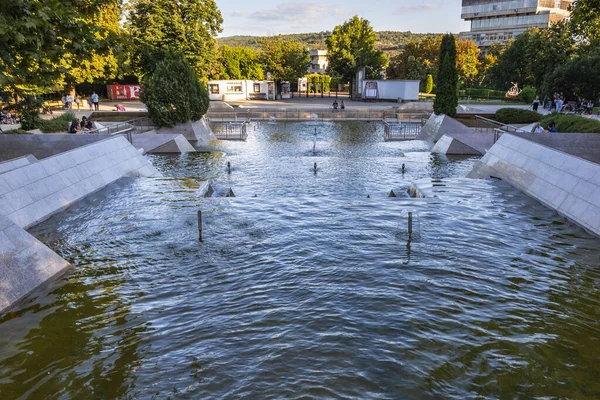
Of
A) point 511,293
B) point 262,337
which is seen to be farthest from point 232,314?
point 511,293

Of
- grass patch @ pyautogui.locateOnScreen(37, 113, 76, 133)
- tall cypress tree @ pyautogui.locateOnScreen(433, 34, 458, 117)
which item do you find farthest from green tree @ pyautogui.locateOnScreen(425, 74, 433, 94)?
grass patch @ pyautogui.locateOnScreen(37, 113, 76, 133)

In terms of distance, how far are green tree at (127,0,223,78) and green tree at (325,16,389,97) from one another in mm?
26293

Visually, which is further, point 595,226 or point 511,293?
point 595,226

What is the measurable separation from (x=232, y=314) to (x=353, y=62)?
67630 millimetres

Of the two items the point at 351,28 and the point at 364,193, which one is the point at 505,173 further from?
the point at 351,28

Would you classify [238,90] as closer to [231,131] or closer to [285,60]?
[285,60]

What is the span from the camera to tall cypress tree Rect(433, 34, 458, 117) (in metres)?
33.1

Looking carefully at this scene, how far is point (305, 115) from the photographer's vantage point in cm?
4897

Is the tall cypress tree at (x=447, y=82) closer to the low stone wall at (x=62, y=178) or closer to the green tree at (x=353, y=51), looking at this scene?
the low stone wall at (x=62, y=178)

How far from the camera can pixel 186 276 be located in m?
10.1

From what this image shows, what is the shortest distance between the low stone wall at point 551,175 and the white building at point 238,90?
49236mm

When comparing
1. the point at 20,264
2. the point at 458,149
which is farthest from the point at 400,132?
the point at 20,264

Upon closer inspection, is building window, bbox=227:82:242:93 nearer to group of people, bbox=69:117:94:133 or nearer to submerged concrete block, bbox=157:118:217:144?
submerged concrete block, bbox=157:118:217:144

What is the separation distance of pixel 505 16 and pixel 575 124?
103 m
